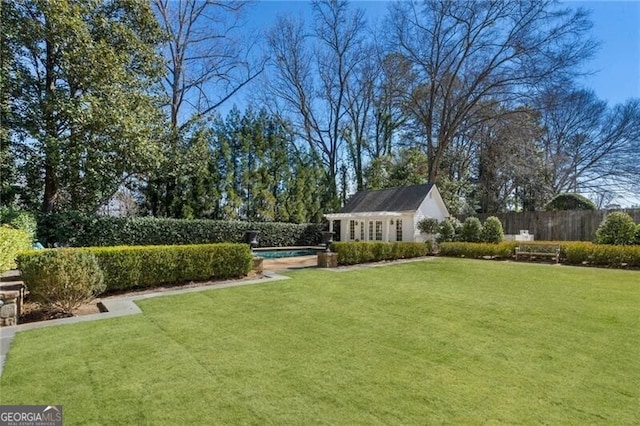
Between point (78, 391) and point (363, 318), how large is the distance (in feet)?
11.6

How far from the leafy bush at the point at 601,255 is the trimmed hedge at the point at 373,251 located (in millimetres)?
5356

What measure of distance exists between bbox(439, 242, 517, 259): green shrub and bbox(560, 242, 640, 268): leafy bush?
188cm

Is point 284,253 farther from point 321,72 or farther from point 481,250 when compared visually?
point 321,72

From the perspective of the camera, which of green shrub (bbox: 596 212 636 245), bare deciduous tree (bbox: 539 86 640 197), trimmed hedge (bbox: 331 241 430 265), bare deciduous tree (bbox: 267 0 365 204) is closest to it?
trimmed hedge (bbox: 331 241 430 265)

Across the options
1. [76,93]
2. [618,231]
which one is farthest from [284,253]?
[618,231]

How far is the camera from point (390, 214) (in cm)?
1936

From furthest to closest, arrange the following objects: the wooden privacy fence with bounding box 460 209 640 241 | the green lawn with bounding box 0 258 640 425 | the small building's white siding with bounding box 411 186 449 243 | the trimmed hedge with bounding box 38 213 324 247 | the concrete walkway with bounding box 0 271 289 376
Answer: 1. the small building's white siding with bounding box 411 186 449 243
2. the wooden privacy fence with bounding box 460 209 640 241
3. the trimmed hedge with bounding box 38 213 324 247
4. the concrete walkway with bounding box 0 271 289 376
5. the green lawn with bounding box 0 258 640 425

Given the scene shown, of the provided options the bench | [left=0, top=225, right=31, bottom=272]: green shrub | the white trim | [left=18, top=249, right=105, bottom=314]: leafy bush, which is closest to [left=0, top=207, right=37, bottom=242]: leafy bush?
[left=0, top=225, right=31, bottom=272]: green shrub

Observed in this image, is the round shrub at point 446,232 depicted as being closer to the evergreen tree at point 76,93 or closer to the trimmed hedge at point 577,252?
the trimmed hedge at point 577,252

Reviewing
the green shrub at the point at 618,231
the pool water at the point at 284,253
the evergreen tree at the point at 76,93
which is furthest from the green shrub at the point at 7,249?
the green shrub at the point at 618,231

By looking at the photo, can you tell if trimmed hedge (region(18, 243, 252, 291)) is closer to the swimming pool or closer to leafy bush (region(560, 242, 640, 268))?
the swimming pool

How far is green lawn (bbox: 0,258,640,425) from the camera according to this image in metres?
2.64

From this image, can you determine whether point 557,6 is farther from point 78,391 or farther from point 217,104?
point 78,391

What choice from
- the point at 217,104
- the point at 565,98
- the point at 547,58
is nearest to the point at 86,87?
the point at 217,104
